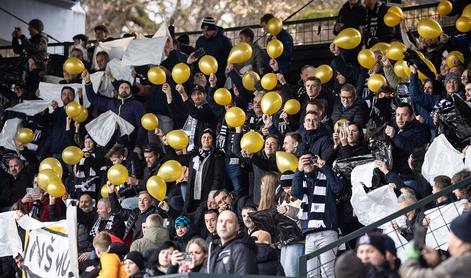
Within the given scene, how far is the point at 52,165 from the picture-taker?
17.3 m

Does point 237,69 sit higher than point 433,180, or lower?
higher

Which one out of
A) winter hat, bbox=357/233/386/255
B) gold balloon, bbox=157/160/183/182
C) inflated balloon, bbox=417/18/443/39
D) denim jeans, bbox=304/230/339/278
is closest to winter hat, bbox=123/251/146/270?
denim jeans, bbox=304/230/339/278

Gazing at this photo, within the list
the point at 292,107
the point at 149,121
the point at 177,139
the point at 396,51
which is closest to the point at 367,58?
the point at 396,51

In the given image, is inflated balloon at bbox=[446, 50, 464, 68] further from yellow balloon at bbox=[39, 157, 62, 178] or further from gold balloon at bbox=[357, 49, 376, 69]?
yellow balloon at bbox=[39, 157, 62, 178]

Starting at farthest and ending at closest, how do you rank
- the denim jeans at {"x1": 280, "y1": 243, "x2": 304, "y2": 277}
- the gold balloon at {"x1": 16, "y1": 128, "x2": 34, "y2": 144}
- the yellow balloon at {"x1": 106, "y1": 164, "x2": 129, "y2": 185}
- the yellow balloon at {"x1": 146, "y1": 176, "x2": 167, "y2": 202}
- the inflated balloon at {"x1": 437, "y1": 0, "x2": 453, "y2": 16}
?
the gold balloon at {"x1": 16, "y1": 128, "x2": 34, "y2": 144}
the inflated balloon at {"x1": 437, "y1": 0, "x2": 453, "y2": 16}
the yellow balloon at {"x1": 106, "y1": 164, "x2": 129, "y2": 185}
the yellow balloon at {"x1": 146, "y1": 176, "x2": 167, "y2": 202}
the denim jeans at {"x1": 280, "y1": 243, "x2": 304, "y2": 277}

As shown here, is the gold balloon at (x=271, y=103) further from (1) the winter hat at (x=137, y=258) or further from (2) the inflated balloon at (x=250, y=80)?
(1) the winter hat at (x=137, y=258)

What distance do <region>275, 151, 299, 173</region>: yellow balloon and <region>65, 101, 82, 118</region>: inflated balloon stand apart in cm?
435

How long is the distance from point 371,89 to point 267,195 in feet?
6.23

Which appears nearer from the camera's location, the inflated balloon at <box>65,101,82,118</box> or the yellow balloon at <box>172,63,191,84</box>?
the yellow balloon at <box>172,63,191,84</box>

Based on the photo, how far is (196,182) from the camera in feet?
52.5

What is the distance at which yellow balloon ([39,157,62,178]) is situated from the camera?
17.2 meters

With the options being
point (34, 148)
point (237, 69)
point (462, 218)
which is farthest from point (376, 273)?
point (34, 148)

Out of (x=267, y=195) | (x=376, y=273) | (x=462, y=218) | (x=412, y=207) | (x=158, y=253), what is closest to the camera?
(x=462, y=218)

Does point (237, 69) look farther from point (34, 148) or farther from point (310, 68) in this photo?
point (34, 148)
